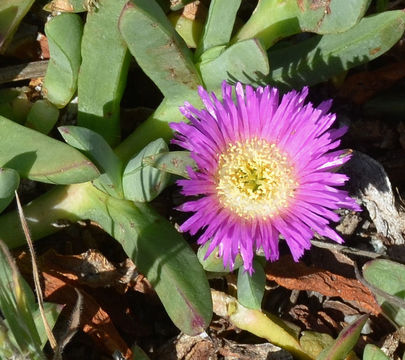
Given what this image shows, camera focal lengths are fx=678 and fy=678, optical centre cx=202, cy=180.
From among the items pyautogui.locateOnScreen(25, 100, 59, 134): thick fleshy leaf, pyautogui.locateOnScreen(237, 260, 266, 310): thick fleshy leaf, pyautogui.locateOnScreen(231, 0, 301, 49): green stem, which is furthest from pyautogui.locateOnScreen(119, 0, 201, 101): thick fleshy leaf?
pyautogui.locateOnScreen(237, 260, 266, 310): thick fleshy leaf

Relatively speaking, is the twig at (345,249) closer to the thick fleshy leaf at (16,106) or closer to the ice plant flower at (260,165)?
the ice plant flower at (260,165)

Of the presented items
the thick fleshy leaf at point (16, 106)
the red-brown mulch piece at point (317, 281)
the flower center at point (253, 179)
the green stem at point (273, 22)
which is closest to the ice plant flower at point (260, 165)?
the flower center at point (253, 179)

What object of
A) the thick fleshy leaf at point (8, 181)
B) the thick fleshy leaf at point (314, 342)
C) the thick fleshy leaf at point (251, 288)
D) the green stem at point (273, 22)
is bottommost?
the thick fleshy leaf at point (314, 342)

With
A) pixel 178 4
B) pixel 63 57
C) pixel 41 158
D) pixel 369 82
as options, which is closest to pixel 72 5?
pixel 63 57

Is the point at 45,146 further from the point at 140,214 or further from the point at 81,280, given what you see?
the point at 81,280

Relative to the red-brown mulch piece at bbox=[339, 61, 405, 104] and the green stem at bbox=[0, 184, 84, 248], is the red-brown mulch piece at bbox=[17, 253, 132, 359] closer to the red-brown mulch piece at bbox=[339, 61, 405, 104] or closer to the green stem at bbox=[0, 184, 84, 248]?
the green stem at bbox=[0, 184, 84, 248]

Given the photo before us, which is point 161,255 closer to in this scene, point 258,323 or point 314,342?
point 258,323
